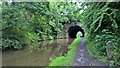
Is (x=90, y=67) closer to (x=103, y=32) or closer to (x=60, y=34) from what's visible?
(x=103, y=32)

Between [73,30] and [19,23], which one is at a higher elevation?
[19,23]

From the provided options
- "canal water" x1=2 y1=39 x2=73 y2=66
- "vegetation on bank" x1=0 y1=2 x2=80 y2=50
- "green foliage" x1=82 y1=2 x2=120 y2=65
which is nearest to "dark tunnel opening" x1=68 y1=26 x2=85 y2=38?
"vegetation on bank" x1=0 y1=2 x2=80 y2=50

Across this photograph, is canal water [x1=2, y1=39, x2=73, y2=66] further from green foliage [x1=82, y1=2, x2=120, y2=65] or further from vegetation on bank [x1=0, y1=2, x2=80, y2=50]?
green foliage [x1=82, y1=2, x2=120, y2=65]

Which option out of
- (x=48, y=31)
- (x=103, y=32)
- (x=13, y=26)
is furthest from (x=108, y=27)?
(x=48, y=31)

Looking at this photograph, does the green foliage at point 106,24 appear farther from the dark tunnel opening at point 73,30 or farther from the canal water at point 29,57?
the dark tunnel opening at point 73,30

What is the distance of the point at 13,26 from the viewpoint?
18.0 m

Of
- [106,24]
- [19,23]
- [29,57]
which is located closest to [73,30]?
[19,23]

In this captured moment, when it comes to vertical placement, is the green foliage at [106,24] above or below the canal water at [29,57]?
above

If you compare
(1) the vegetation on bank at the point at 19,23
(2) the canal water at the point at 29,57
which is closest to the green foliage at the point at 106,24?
(2) the canal water at the point at 29,57

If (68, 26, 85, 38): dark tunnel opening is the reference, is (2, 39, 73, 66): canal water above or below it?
below

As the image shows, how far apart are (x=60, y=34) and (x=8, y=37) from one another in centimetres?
1858

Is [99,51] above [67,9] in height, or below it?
below

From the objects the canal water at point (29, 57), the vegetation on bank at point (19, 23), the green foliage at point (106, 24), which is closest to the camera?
the green foliage at point (106, 24)

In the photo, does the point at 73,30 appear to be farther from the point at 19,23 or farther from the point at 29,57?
the point at 29,57
